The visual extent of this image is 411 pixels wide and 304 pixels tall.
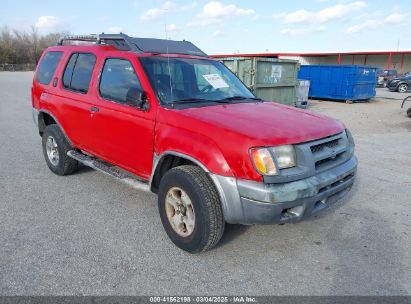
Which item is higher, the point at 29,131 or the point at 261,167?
the point at 261,167

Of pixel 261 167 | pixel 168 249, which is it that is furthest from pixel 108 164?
pixel 261 167

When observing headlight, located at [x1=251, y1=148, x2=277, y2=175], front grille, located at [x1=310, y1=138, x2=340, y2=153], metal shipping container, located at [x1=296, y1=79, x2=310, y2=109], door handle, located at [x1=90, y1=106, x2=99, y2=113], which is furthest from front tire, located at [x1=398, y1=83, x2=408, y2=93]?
headlight, located at [x1=251, y1=148, x2=277, y2=175]

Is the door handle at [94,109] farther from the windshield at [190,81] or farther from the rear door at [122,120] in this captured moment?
the windshield at [190,81]

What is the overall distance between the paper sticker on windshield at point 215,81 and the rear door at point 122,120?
0.86m

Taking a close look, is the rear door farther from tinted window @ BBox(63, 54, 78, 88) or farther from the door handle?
tinted window @ BBox(63, 54, 78, 88)

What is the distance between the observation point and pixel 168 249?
3357 mm

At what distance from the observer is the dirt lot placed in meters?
2.81

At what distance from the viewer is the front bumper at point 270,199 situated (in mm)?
2732

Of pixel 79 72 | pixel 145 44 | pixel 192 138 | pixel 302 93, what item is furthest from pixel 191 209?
pixel 302 93

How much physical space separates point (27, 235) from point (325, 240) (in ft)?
10.2

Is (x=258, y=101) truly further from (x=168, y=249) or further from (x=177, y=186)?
(x=168, y=249)

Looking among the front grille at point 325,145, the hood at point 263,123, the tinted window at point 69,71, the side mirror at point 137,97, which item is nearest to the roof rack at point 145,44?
the tinted window at point 69,71

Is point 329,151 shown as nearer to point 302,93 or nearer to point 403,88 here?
point 302,93

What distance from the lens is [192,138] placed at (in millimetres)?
3062
